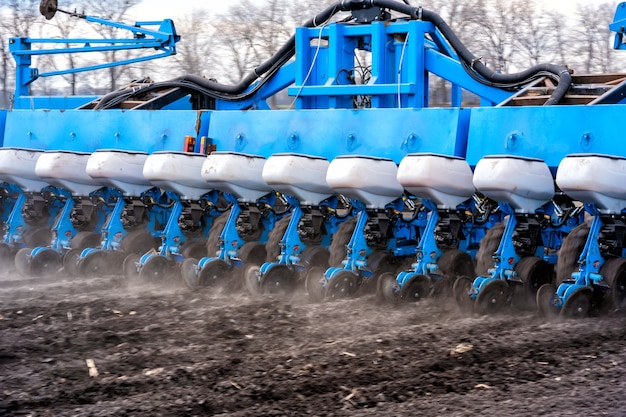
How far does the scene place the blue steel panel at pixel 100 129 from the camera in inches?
366

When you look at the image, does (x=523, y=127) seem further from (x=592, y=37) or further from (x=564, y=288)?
(x=592, y=37)

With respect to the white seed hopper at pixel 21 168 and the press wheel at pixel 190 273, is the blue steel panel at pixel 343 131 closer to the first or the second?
the press wheel at pixel 190 273

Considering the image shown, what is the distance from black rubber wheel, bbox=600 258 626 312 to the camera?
6.59m

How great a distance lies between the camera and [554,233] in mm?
7211

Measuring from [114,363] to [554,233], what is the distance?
3.32m

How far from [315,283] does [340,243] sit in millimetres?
480

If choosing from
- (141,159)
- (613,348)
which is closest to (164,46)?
(141,159)

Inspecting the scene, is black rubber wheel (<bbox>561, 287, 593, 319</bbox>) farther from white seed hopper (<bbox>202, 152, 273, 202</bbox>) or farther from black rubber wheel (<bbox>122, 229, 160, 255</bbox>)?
black rubber wheel (<bbox>122, 229, 160, 255</bbox>)

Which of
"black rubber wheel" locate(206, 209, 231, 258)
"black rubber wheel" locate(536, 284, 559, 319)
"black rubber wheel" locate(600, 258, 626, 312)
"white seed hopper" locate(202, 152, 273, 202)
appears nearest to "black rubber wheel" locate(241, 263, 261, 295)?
"black rubber wheel" locate(206, 209, 231, 258)

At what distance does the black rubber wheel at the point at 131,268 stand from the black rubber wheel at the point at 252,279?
3.22ft

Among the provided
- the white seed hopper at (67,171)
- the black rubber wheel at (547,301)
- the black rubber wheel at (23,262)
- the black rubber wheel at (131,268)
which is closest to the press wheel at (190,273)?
the black rubber wheel at (131,268)

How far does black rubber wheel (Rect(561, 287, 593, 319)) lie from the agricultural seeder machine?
0.01 metres

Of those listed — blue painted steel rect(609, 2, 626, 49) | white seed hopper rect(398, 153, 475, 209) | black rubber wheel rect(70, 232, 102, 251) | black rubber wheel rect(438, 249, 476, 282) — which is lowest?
black rubber wheel rect(70, 232, 102, 251)

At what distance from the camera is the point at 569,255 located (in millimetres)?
6789
